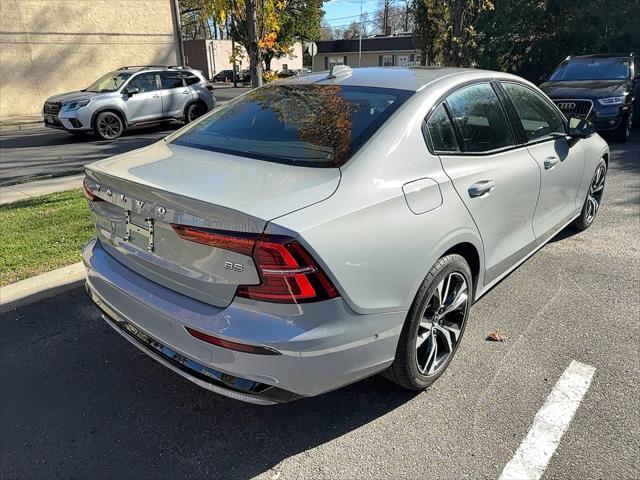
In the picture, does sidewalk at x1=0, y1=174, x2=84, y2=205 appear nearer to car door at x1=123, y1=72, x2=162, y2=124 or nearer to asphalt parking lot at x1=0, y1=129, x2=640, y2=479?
asphalt parking lot at x1=0, y1=129, x2=640, y2=479

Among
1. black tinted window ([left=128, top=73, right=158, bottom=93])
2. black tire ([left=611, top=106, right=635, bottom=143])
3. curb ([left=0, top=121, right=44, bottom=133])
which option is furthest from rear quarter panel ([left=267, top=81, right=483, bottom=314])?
A: curb ([left=0, top=121, right=44, bottom=133])

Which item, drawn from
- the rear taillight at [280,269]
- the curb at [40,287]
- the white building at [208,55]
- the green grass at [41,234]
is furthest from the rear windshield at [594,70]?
the white building at [208,55]

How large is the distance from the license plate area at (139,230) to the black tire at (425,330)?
4.22 ft

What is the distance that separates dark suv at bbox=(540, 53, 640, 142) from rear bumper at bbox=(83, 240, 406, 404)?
8511mm

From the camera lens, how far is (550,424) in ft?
8.36

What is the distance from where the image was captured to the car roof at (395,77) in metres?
2.99

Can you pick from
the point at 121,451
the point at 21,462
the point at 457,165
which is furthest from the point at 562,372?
the point at 21,462

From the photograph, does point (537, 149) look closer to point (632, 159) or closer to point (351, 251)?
point (351, 251)

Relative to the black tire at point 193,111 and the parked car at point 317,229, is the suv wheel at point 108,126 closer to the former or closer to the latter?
the black tire at point 193,111

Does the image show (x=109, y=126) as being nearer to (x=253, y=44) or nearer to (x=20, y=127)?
(x=20, y=127)

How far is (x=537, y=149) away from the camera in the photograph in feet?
11.9

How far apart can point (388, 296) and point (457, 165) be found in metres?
0.96

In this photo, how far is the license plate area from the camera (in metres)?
2.33

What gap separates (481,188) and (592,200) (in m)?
2.98
